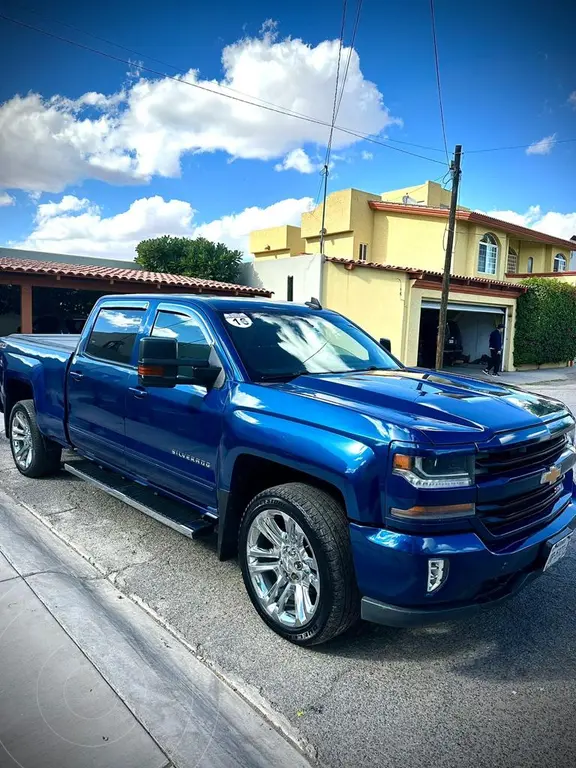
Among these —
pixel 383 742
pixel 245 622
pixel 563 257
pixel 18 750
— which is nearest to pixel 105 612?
pixel 245 622

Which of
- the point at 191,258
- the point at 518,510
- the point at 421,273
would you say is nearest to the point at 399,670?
the point at 518,510

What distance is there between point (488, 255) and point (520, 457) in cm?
2790

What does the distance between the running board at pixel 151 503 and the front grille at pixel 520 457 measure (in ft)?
5.62

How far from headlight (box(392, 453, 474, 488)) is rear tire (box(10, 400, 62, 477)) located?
13.8ft

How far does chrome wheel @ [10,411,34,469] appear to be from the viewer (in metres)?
5.67

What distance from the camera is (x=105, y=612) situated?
3.23 metres

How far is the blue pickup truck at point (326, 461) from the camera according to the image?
2.52 meters

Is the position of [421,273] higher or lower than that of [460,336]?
higher

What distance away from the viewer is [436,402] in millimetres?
2973

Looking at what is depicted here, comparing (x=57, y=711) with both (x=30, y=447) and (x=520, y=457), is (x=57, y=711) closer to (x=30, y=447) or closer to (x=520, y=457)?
(x=520, y=457)

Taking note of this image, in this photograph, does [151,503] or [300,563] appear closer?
[300,563]

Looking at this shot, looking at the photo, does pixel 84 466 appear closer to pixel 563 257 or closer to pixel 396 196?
pixel 396 196

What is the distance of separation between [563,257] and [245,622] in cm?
3828

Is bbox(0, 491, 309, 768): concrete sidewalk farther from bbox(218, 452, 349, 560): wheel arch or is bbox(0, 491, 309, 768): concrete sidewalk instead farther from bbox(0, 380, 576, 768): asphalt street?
bbox(218, 452, 349, 560): wheel arch
